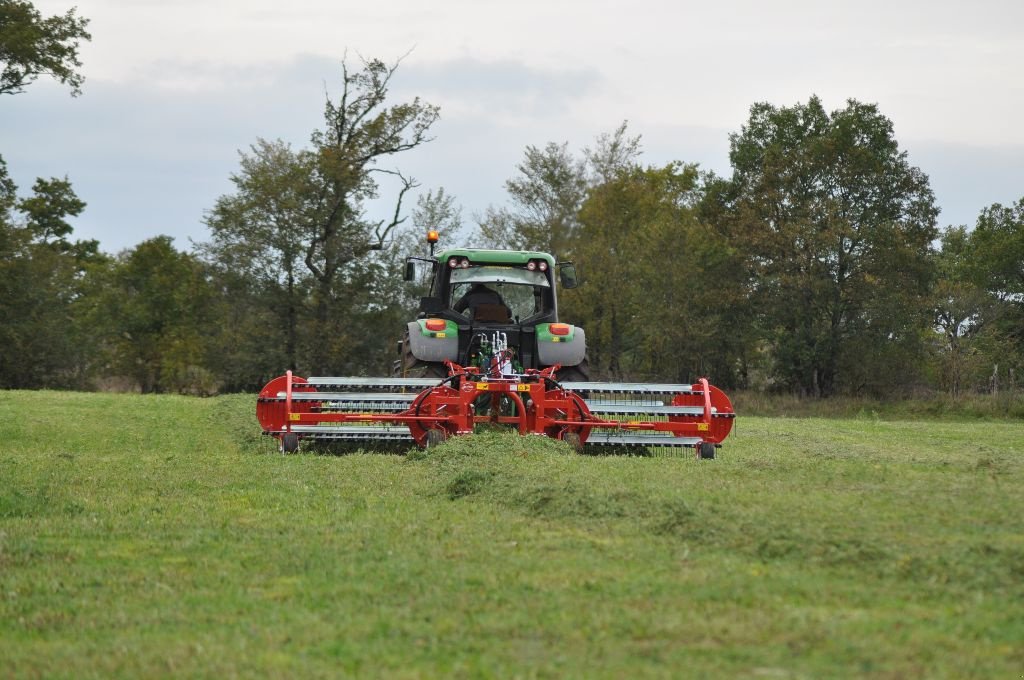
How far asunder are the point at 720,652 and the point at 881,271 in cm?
3433

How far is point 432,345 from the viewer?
13.6 meters

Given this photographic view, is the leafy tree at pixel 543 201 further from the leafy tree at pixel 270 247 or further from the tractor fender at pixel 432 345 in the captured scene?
the tractor fender at pixel 432 345

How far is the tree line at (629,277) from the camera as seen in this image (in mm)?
37062

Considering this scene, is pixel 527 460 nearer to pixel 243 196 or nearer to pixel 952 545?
pixel 952 545

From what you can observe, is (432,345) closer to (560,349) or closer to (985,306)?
(560,349)

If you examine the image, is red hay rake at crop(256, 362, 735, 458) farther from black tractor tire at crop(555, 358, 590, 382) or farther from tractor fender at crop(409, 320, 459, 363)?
black tractor tire at crop(555, 358, 590, 382)

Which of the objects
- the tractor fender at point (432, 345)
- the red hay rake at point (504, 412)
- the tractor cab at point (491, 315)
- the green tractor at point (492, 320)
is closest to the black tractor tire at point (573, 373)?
the green tractor at point (492, 320)

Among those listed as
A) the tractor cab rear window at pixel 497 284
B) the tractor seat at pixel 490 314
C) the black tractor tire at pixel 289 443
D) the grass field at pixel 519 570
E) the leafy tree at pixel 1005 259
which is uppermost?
the leafy tree at pixel 1005 259

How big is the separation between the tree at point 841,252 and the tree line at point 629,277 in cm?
7

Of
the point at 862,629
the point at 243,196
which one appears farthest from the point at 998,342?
the point at 862,629

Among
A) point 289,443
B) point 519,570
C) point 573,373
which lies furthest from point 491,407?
point 519,570

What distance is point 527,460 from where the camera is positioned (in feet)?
32.3

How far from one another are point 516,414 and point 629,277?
94.1 feet

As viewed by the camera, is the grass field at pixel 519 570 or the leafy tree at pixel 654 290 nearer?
the grass field at pixel 519 570
